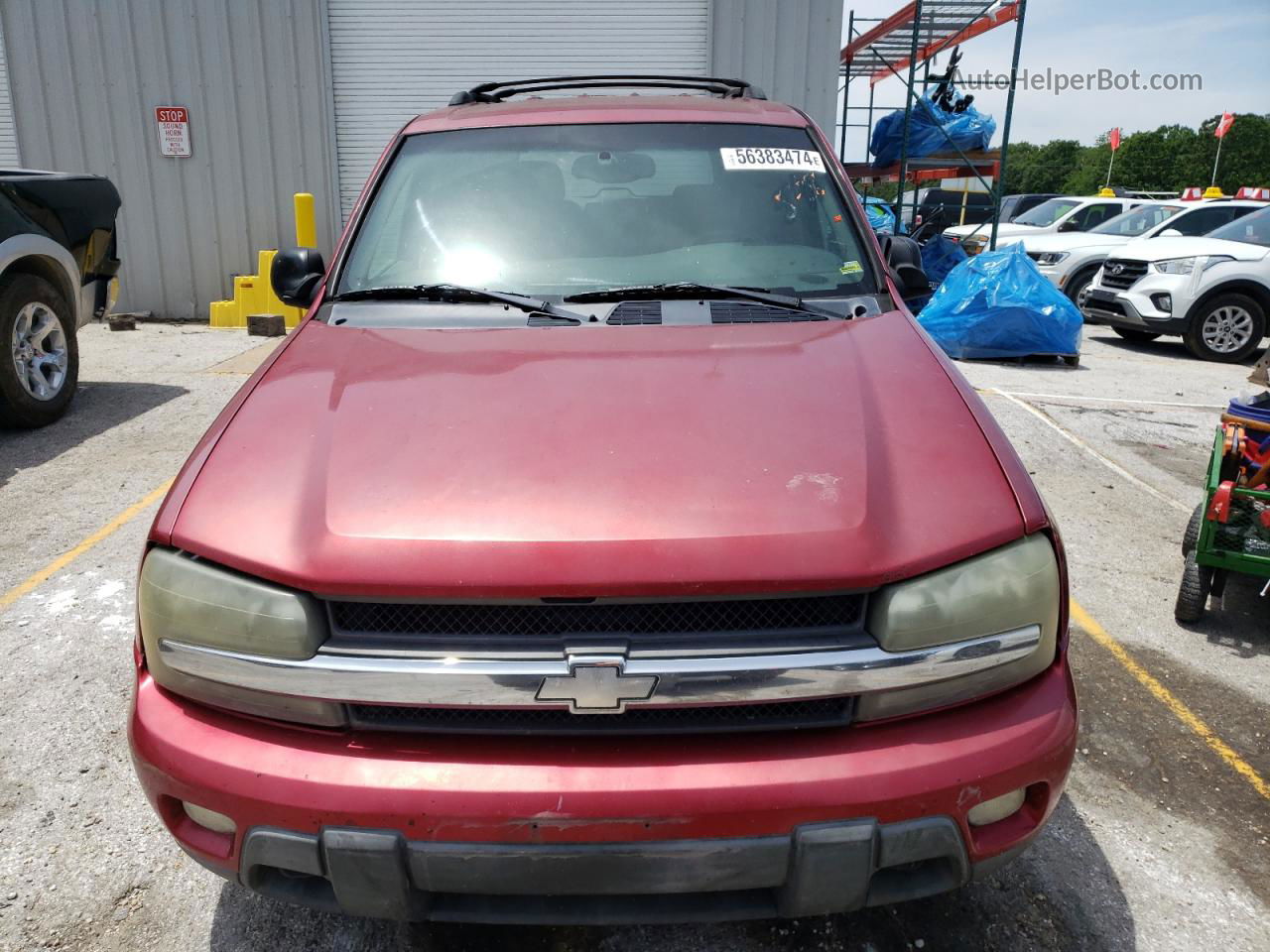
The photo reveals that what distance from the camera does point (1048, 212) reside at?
53.8 feet

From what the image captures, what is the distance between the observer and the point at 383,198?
287 centimetres

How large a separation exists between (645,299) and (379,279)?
0.79m

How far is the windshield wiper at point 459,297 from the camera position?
2.42 metres

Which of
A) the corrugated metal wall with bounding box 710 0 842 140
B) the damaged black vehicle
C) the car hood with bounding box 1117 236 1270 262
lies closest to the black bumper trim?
the damaged black vehicle

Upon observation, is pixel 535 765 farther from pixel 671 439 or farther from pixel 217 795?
pixel 671 439

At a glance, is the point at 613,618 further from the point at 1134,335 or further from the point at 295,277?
the point at 1134,335

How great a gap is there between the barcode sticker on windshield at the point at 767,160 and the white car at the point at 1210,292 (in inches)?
344

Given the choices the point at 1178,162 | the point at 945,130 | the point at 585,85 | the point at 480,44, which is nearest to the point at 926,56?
the point at 945,130

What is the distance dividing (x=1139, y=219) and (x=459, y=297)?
536 inches

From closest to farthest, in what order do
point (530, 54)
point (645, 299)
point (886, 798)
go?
point (886, 798)
point (645, 299)
point (530, 54)

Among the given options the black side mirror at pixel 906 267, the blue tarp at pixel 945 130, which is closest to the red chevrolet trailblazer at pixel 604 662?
the black side mirror at pixel 906 267

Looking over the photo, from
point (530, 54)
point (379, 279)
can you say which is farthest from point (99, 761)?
point (530, 54)

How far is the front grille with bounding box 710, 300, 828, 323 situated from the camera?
7.95 ft

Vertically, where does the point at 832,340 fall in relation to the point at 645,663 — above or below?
above
